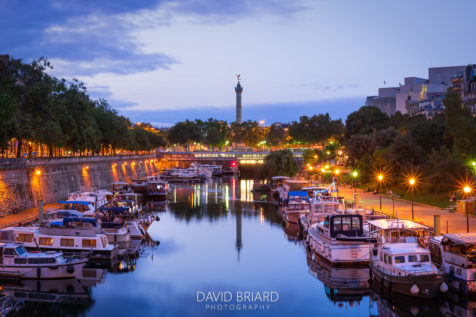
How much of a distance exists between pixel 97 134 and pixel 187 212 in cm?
3264

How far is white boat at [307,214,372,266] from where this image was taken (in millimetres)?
32438

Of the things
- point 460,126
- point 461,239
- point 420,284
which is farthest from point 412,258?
point 460,126

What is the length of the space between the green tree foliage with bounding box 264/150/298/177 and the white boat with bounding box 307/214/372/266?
193ft

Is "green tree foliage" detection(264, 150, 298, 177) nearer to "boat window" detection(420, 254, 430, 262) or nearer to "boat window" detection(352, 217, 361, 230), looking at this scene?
"boat window" detection(352, 217, 361, 230)

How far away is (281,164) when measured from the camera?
96625 millimetres

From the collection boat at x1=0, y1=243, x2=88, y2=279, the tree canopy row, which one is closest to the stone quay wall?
the tree canopy row

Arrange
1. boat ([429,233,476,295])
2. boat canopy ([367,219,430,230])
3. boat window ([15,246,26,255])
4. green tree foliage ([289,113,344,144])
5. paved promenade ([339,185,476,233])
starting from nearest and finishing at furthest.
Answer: boat ([429,233,476,295]), boat window ([15,246,26,255]), boat canopy ([367,219,430,230]), paved promenade ([339,185,476,233]), green tree foliage ([289,113,344,144])

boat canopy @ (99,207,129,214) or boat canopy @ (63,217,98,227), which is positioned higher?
boat canopy @ (63,217,98,227)

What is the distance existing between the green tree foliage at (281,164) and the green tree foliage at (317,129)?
6648 cm

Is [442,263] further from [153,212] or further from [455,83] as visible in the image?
[455,83]

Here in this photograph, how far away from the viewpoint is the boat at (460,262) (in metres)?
26.3

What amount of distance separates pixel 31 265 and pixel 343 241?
1962cm

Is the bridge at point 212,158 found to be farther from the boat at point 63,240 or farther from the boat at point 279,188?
the boat at point 63,240

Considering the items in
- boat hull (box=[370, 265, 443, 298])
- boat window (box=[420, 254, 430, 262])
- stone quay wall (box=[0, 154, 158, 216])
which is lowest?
boat hull (box=[370, 265, 443, 298])
